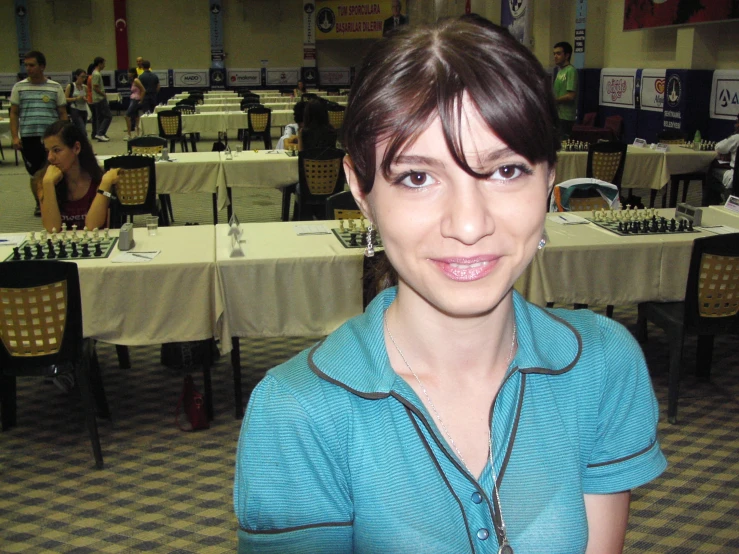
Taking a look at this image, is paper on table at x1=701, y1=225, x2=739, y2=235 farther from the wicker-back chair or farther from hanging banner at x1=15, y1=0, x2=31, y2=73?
hanging banner at x1=15, y1=0, x2=31, y2=73

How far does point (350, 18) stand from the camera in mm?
22219

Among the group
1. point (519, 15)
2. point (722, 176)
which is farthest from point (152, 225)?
point (519, 15)

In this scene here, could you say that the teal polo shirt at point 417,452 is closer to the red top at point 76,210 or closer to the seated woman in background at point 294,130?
the red top at point 76,210

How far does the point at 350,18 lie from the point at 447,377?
22415 millimetres

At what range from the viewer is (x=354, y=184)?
1.00m

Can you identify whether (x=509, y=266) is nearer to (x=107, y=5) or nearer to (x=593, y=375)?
(x=593, y=375)

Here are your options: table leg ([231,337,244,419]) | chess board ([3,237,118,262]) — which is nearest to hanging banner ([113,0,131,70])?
chess board ([3,237,118,262])

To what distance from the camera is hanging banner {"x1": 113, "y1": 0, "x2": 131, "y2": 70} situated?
2172 cm

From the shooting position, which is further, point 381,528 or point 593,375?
point 593,375

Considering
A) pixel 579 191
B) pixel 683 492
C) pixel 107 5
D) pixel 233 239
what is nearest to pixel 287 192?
pixel 579 191

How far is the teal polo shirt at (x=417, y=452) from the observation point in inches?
36.2

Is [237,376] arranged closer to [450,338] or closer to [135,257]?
[135,257]

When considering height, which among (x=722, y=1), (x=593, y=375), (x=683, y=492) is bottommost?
(x=683, y=492)

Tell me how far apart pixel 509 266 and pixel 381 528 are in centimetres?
34
